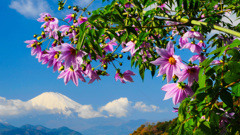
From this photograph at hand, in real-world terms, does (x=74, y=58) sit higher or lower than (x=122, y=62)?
lower

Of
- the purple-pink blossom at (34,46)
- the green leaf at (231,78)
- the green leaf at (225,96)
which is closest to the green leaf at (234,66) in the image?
the green leaf at (231,78)

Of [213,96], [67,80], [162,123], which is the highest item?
[162,123]

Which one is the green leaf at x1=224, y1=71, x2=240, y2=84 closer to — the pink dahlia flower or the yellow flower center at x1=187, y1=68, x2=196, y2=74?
the yellow flower center at x1=187, y1=68, x2=196, y2=74

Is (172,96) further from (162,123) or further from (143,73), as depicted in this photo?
(162,123)

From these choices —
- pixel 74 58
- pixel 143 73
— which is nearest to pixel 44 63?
pixel 74 58

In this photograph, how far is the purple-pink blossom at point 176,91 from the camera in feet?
6.40

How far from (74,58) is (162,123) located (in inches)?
1782

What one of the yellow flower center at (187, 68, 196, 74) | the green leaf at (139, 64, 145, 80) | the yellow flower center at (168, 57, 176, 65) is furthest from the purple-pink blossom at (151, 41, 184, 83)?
the green leaf at (139, 64, 145, 80)

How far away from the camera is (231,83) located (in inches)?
56.4

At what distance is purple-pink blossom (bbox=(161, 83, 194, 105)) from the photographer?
1951 millimetres

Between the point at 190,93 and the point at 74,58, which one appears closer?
the point at 74,58

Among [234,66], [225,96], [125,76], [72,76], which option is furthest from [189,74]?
[72,76]

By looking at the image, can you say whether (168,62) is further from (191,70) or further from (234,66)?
(234,66)

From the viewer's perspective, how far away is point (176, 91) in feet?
6.42
